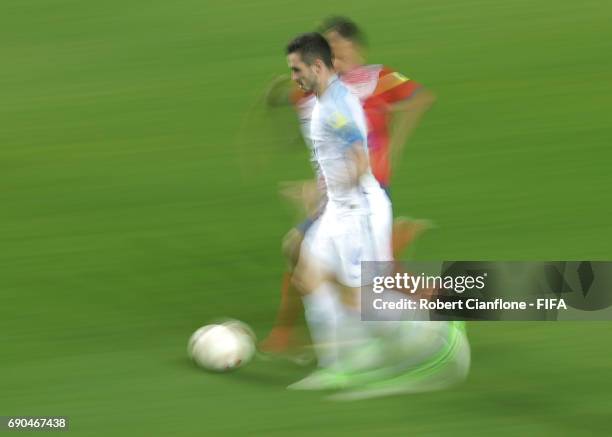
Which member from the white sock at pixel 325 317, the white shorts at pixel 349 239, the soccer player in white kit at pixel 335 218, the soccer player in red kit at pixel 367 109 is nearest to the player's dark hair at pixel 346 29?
the soccer player in red kit at pixel 367 109

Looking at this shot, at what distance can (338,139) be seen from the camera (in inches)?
280

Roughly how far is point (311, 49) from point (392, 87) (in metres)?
1.07

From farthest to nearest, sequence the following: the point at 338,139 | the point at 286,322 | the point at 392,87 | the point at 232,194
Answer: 1. the point at 232,194
2. the point at 392,87
3. the point at 286,322
4. the point at 338,139

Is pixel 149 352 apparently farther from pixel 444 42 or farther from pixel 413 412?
pixel 444 42

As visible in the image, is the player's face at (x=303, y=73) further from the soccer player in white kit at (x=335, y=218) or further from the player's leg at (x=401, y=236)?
the player's leg at (x=401, y=236)

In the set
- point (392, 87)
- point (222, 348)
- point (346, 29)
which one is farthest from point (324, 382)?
point (346, 29)

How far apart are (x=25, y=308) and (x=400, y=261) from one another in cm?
266

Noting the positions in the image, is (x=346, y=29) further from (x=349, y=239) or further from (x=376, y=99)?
(x=349, y=239)

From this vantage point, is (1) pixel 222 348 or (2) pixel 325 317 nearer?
(2) pixel 325 317

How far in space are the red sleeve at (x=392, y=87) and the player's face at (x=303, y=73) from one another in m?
0.98

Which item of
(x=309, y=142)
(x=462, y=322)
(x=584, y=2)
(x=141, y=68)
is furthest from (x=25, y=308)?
(x=584, y=2)

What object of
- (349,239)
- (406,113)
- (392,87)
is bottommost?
(349,239)

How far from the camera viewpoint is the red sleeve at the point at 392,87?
318 inches

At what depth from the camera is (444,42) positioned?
13672mm
